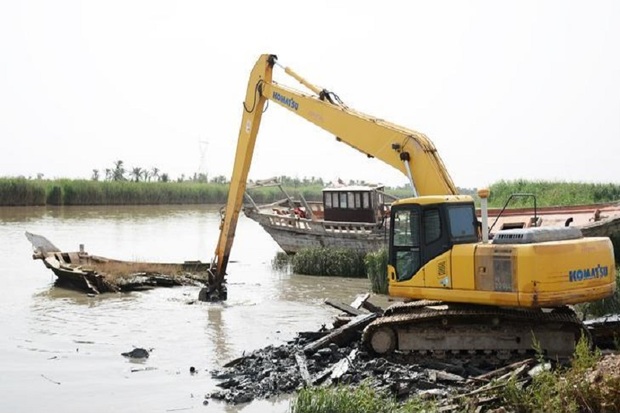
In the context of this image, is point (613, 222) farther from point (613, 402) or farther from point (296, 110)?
point (613, 402)

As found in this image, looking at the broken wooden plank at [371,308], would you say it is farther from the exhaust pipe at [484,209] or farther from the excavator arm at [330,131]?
the exhaust pipe at [484,209]

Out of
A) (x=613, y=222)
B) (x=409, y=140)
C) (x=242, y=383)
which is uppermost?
(x=409, y=140)

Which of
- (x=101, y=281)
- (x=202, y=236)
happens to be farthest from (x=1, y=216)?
(x=101, y=281)

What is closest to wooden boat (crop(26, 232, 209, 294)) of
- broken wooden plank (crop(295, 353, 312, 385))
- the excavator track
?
broken wooden plank (crop(295, 353, 312, 385))

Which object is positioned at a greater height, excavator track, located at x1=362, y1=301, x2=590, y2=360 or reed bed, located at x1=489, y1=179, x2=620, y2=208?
reed bed, located at x1=489, y1=179, x2=620, y2=208

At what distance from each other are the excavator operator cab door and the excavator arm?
171 centimetres

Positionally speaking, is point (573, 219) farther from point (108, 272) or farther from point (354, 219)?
point (108, 272)

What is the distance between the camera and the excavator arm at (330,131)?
13.6 meters

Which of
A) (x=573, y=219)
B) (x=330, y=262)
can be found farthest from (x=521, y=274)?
(x=330, y=262)

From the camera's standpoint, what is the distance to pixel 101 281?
69.9 ft

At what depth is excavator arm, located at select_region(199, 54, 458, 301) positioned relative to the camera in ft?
44.8

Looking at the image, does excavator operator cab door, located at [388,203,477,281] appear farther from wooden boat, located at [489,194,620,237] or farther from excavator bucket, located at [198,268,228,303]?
excavator bucket, located at [198,268,228,303]

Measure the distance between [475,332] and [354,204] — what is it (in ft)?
57.3

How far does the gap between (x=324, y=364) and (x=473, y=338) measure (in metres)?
2.17
